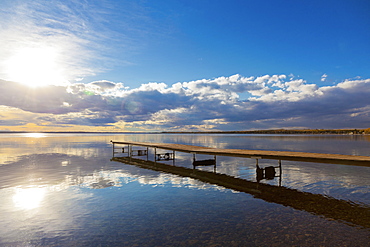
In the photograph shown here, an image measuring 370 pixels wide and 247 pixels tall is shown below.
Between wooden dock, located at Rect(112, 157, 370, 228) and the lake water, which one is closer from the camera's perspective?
the lake water

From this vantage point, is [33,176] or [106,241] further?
[33,176]

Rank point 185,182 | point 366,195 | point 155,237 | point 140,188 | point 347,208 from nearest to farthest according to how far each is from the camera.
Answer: point 155,237
point 347,208
point 366,195
point 140,188
point 185,182

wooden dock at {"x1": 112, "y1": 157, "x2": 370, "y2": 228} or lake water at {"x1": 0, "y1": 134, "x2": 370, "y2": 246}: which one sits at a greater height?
lake water at {"x1": 0, "y1": 134, "x2": 370, "y2": 246}

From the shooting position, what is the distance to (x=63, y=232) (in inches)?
416

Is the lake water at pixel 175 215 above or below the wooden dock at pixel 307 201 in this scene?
above

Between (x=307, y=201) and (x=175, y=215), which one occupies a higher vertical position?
(x=175, y=215)

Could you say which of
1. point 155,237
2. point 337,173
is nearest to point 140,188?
point 155,237

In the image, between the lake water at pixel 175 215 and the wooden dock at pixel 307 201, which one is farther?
the wooden dock at pixel 307 201

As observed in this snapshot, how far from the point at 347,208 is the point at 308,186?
5.86 metres

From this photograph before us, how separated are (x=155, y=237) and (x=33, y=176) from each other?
2060cm

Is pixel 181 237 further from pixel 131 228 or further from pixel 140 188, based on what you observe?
pixel 140 188

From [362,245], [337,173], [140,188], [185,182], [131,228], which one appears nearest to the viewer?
[362,245]

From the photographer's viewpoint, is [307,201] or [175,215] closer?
[175,215]

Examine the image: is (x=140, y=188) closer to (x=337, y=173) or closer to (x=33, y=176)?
(x=33, y=176)
